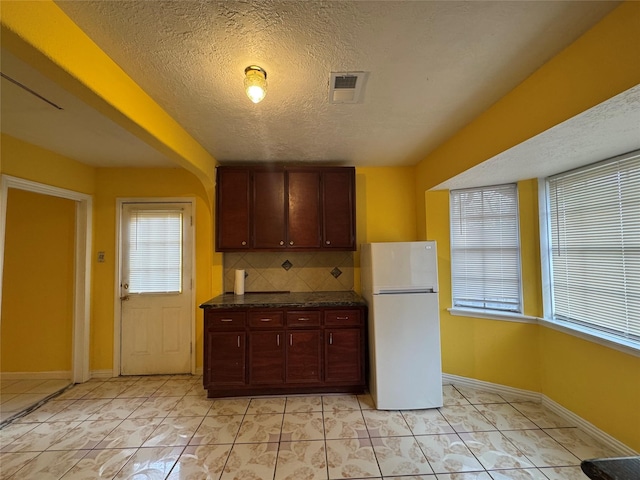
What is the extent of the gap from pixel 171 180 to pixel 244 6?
2.69 metres

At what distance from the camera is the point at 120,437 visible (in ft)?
7.13

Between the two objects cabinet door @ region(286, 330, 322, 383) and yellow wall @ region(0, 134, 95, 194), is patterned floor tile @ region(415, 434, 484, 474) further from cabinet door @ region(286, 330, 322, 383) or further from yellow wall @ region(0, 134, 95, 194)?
yellow wall @ region(0, 134, 95, 194)

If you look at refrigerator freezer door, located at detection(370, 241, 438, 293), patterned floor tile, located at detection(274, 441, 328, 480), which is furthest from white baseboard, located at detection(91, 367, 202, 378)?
refrigerator freezer door, located at detection(370, 241, 438, 293)

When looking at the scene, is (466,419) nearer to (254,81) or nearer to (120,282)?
(254,81)

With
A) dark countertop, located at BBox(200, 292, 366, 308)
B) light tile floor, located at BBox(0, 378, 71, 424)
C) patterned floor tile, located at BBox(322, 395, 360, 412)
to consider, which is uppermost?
dark countertop, located at BBox(200, 292, 366, 308)

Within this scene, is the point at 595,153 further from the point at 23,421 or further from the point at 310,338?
the point at 23,421

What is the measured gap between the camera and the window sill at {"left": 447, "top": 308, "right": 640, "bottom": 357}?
188 cm

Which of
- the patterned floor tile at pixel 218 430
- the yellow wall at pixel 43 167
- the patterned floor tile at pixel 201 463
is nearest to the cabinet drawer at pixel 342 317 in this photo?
the patterned floor tile at pixel 218 430

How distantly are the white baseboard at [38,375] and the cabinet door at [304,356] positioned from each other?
105 inches

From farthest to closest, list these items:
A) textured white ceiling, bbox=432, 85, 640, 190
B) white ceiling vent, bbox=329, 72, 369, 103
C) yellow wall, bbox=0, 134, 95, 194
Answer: yellow wall, bbox=0, 134, 95, 194 < white ceiling vent, bbox=329, 72, 369, 103 < textured white ceiling, bbox=432, 85, 640, 190

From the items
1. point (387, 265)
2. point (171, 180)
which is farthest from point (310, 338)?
point (171, 180)

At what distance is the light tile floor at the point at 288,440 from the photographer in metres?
1.81

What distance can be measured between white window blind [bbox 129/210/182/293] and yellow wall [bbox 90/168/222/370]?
21 cm

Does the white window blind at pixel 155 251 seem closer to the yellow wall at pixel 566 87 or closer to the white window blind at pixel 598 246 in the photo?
the yellow wall at pixel 566 87
